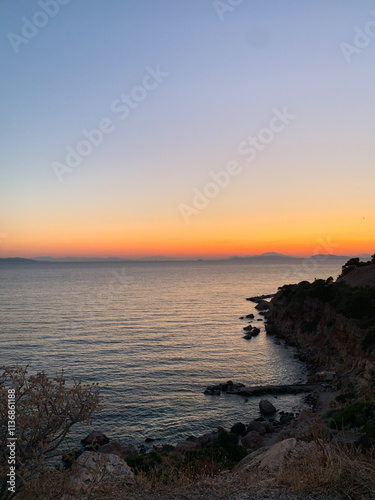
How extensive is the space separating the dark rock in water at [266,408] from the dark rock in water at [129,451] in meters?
11.3

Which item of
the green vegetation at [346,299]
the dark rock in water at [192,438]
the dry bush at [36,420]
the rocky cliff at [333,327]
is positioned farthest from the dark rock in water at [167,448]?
the green vegetation at [346,299]

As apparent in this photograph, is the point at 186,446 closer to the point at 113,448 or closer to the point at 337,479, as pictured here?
the point at 113,448

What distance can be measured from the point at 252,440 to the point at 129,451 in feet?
26.1

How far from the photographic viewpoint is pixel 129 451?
21828 millimetres

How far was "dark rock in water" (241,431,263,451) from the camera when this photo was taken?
2248cm

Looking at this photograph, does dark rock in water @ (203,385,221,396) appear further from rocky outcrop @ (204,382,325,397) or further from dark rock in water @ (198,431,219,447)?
dark rock in water @ (198,431,219,447)

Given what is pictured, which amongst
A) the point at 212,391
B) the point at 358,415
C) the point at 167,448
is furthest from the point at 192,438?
the point at 358,415

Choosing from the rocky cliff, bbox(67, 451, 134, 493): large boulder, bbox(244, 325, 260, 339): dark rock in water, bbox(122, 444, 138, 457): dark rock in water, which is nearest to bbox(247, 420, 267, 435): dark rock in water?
the rocky cliff

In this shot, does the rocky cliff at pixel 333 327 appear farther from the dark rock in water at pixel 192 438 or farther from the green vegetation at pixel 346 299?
the dark rock in water at pixel 192 438

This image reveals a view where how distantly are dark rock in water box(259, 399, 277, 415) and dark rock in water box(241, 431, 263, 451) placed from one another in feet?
16.4

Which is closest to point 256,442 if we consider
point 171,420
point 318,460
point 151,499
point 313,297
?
point 171,420

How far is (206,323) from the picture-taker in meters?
66.2

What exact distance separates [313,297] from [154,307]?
41673mm

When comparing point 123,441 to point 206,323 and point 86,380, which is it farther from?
point 206,323
